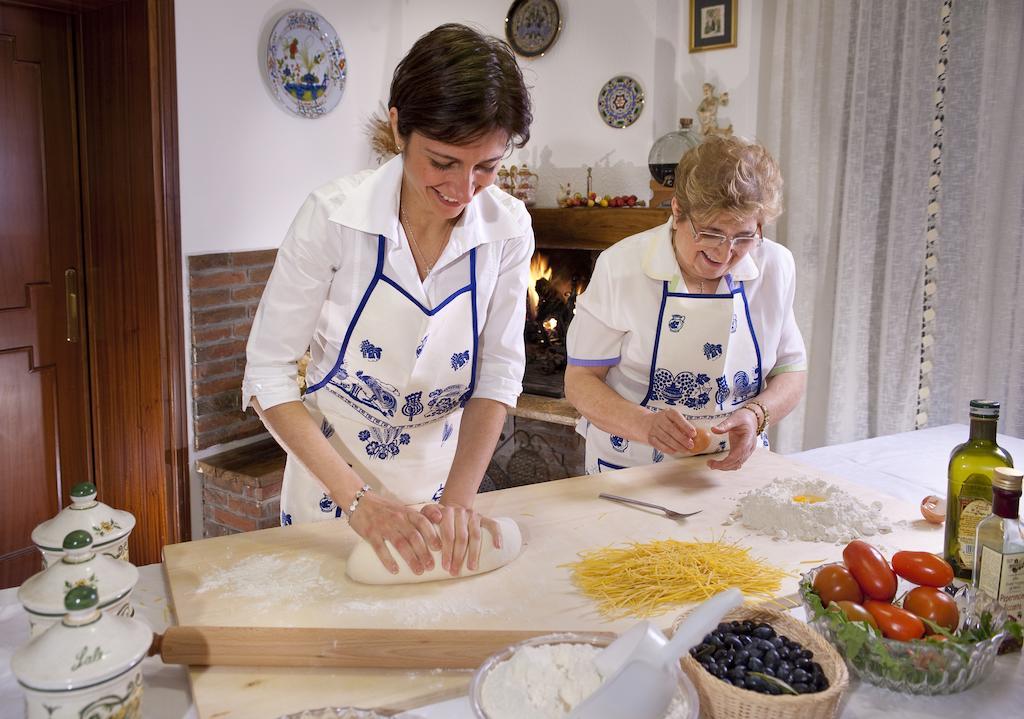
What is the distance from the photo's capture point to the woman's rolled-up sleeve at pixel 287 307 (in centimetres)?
161

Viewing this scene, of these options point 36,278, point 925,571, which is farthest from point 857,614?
point 36,278

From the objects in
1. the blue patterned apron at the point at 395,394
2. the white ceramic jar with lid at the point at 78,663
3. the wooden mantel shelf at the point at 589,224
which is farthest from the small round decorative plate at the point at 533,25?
the white ceramic jar with lid at the point at 78,663

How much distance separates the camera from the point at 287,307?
1618 millimetres

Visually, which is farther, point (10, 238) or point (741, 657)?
point (10, 238)

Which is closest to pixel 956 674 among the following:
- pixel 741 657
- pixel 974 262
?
pixel 741 657

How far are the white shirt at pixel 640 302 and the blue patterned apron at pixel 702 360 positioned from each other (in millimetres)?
23

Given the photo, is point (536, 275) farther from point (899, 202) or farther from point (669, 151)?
point (899, 202)

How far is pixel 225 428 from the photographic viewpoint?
3758mm

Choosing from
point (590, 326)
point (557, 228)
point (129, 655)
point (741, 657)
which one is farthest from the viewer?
A: point (557, 228)

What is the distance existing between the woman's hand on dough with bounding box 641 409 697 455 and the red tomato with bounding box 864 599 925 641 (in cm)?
73

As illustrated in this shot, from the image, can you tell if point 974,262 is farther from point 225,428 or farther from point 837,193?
point 225,428

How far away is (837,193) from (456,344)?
2577 mm

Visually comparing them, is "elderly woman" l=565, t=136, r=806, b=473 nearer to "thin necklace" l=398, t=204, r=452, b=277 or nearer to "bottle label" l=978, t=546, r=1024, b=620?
"thin necklace" l=398, t=204, r=452, b=277

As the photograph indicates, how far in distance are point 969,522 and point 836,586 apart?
37 centimetres
